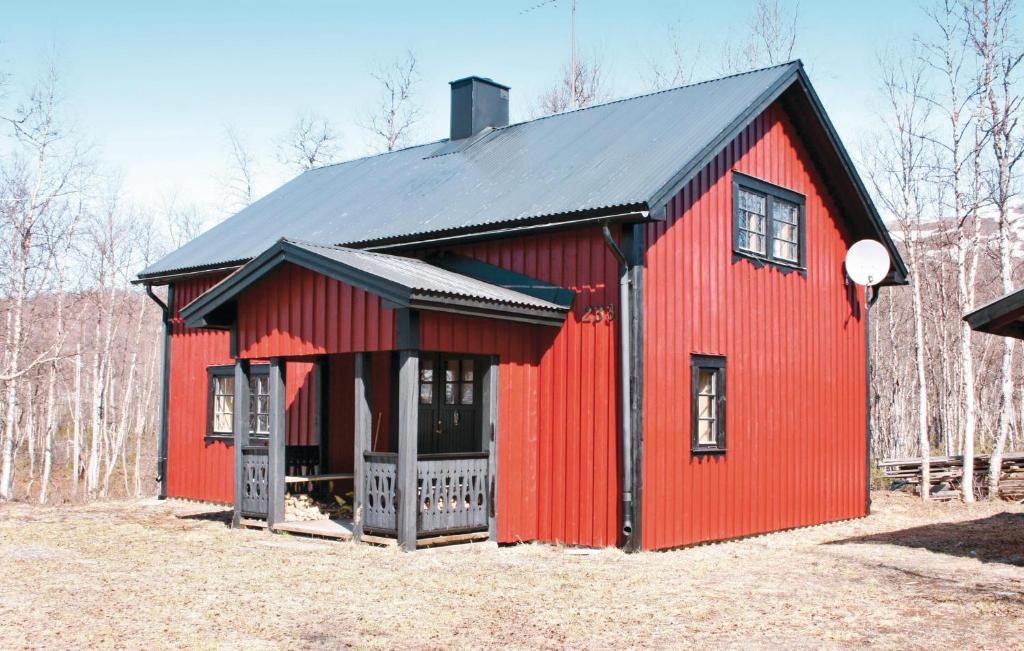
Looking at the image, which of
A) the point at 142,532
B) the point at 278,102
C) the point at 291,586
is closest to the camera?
the point at 291,586

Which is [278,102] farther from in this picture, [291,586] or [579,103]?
[291,586]

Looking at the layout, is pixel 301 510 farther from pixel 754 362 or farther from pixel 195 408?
pixel 754 362

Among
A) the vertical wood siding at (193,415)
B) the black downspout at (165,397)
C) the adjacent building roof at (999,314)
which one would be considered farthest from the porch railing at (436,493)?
the black downspout at (165,397)

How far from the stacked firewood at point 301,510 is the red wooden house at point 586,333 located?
51 cm

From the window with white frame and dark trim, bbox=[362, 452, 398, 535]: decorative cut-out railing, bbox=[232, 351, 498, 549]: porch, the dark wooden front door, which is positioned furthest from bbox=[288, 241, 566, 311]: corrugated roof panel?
the window with white frame and dark trim

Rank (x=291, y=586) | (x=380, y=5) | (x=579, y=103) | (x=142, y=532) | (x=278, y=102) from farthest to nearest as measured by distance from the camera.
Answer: (x=278, y=102), (x=579, y=103), (x=380, y=5), (x=142, y=532), (x=291, y=586)

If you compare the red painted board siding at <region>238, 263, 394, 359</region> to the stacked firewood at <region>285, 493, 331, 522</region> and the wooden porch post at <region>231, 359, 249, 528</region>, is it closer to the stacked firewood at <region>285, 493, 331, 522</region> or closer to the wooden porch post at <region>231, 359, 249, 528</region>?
the wooden porch post at <region>231, 359, 249, 528</region>

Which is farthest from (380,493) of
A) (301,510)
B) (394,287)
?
(301,510)

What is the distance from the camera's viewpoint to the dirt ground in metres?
7.09

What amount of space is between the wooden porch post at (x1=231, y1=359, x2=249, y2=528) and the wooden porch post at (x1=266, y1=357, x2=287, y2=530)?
21.1 inches

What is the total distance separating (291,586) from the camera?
8852 millimetres

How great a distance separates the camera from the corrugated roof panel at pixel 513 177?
12078 millimetres

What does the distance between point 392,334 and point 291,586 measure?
298 cm

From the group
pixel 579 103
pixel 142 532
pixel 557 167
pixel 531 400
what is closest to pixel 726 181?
pixel 557 167
